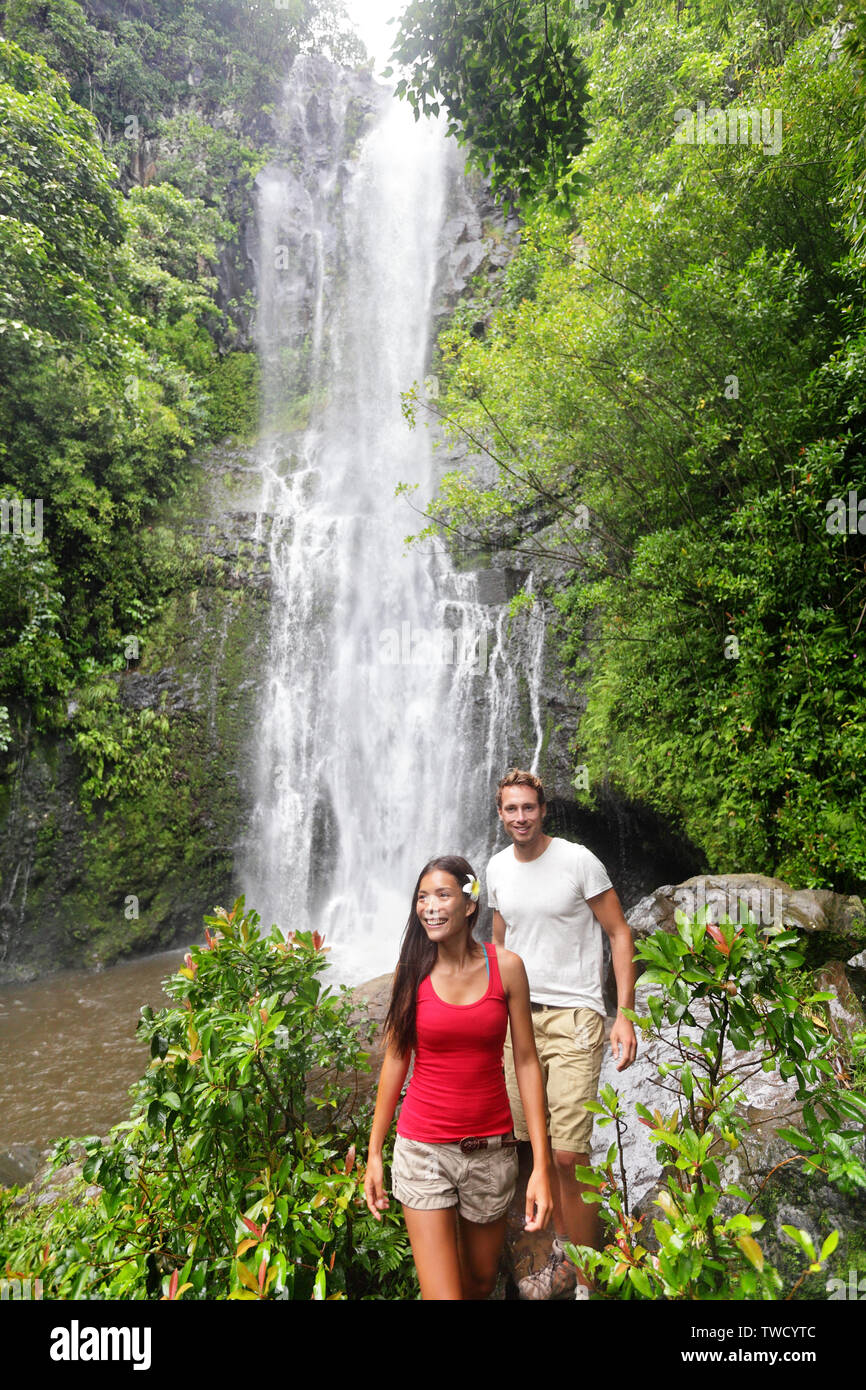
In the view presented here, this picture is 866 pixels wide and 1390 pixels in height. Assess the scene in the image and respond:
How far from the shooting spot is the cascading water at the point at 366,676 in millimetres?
10547

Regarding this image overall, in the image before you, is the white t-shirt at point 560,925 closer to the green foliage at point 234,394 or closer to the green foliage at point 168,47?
the green foliage at point 234,394

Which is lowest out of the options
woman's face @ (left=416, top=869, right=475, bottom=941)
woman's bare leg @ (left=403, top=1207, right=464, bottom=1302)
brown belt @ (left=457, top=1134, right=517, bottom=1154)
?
woman's bare leg @ (left=403, top=1207, right=464, bottom=1302)

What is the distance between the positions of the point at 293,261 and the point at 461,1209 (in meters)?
22.9

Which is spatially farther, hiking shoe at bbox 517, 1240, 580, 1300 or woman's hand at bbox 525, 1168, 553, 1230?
hiking shoe at bbox 517, 1240, 580, 1300

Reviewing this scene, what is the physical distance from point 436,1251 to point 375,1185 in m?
0.25

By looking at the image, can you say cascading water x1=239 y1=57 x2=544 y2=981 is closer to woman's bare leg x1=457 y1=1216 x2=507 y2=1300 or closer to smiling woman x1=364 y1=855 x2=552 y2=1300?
woman's bare leg x1=457 y1=1216 x2=507 y2=1300

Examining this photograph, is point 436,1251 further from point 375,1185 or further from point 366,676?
point 366,676

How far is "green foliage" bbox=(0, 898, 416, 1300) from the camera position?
6.00 feet

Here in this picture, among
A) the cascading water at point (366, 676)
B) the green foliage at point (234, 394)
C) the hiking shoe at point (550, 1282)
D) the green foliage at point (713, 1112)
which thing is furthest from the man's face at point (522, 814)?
the green foliage at point (234, 394)

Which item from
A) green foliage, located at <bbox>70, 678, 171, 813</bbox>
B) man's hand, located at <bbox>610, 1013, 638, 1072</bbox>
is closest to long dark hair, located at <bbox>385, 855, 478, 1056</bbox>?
man's hand, located at <bbox>610, 1013, 638, 1072</bbox>

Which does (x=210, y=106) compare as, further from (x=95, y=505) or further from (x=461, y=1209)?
(x=461, y=1209)
